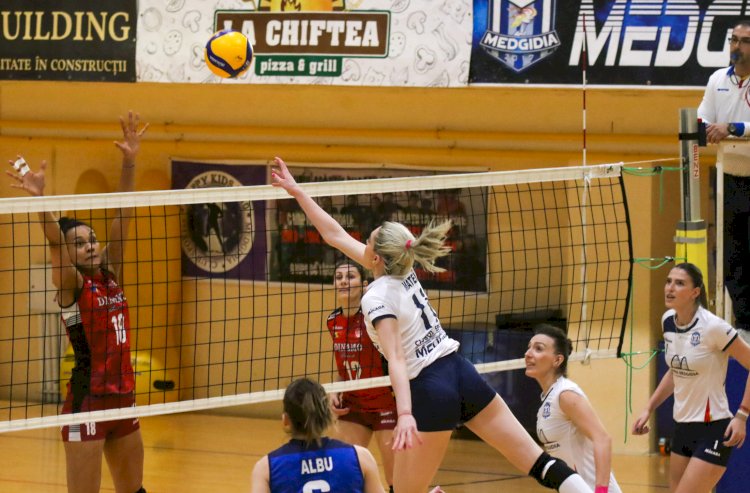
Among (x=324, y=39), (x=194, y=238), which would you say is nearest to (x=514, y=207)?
(x=324, y=39)

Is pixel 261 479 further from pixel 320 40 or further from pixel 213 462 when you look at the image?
pixel 320 40

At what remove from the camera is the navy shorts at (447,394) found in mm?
6547

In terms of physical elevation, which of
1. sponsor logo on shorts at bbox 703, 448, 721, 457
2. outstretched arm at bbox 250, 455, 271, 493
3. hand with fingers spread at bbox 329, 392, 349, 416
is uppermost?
outstretched arm at bbox 250, 455, 271, 493

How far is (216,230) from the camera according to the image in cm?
1343


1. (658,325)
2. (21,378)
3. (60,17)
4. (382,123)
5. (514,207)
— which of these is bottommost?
(21,378)

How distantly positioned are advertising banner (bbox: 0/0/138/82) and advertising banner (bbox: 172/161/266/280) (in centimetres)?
183

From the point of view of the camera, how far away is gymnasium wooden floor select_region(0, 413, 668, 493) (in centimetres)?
1039

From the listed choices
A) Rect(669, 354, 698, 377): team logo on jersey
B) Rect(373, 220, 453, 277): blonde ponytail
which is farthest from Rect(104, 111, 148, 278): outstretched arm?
Rect(669, 354, 698, 377): team logo on jersey

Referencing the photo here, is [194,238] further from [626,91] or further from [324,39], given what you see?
[626,91]

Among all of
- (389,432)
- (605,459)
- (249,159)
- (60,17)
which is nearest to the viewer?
(605,459)

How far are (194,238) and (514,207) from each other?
3.64 m

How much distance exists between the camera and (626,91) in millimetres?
10750

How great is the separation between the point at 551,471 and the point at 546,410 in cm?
34

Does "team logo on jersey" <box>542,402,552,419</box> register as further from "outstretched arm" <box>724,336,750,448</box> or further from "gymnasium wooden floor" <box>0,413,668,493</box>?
"gymnasium wooden floor" <box>0,413,668,493</box>
